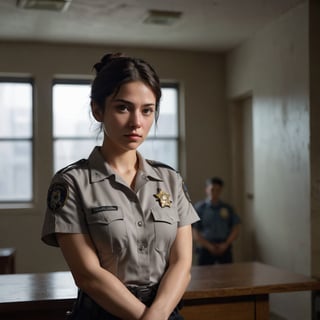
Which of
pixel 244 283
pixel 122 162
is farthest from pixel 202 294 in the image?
pixel 122 162

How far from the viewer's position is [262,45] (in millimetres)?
4801

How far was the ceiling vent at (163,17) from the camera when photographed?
4.19m

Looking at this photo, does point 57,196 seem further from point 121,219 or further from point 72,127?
point 72,127

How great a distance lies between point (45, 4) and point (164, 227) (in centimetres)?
303

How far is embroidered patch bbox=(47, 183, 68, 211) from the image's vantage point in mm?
1344

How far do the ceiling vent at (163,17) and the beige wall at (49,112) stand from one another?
103 cm

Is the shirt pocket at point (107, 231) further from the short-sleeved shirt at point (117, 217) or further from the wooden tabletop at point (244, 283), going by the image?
the wooden tabletop at point (244, 283)

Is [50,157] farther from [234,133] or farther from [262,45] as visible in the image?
[262,45]

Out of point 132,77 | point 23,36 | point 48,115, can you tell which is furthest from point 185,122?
point 132,77

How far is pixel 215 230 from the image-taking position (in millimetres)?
4926

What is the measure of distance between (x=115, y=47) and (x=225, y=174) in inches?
73.1

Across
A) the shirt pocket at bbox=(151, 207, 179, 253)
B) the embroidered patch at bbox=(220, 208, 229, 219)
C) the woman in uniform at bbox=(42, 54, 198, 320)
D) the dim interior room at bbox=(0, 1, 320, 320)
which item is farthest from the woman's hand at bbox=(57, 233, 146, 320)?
the embroidered patch at bbox=(220, 208, 229, 219)

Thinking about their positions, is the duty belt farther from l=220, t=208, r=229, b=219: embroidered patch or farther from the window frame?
the window frame

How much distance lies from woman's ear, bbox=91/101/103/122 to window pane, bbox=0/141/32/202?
4024 millimetres
